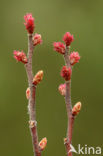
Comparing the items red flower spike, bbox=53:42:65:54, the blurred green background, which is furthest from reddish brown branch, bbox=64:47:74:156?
the blurred green background

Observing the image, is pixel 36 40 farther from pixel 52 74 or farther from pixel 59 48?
pixel 52 74

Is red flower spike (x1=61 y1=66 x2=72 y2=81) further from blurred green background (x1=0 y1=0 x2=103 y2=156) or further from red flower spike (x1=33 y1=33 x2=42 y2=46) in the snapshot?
blurred green background (x1=0 y1=0 x2=103 y2=156)

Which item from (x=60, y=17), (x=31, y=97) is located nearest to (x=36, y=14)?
(x=60, y=17)

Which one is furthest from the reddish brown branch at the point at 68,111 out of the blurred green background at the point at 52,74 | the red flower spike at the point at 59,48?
the blurred green background at the point at 52,74

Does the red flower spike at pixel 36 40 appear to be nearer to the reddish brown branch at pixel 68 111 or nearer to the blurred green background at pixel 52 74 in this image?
the reddish brown branch at pixel 68 111

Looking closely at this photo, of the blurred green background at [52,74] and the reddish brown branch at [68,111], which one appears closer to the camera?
the reddish brown branch at [68,111]

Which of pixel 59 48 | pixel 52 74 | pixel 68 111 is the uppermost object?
pixel 52 74

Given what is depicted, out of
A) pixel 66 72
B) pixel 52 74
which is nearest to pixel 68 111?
pixel 66 72

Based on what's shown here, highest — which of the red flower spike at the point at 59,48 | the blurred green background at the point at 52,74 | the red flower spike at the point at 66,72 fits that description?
the blurred green background at the point at 52,74
